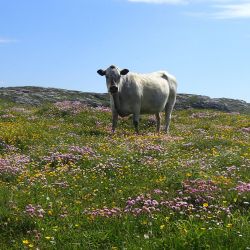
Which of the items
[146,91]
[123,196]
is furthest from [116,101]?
[123,196]

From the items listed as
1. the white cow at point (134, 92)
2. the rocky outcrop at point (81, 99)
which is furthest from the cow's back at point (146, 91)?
the rocky outcrop at point (81, 99)

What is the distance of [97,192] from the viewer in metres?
11.0

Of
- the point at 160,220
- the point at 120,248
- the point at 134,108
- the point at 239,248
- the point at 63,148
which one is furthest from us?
the point at 134,108

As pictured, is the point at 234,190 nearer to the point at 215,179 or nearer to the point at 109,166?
the point at 215,179

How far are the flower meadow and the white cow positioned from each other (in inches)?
212

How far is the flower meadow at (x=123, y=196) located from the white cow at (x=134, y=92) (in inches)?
212

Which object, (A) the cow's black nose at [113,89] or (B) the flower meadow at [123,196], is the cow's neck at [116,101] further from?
(B) the flower meadow at [123,196]

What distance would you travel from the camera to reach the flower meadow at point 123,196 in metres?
7.69

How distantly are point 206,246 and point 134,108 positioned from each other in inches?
659

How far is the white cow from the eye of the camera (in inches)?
861

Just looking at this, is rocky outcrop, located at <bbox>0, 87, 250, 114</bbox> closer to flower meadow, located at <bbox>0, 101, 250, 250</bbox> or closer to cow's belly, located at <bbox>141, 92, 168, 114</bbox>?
cow's belly, located at <bbox>141, 92, 168, 114</bbox>

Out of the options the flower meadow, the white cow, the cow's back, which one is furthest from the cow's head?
the flower meadow

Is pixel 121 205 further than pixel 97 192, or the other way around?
pixel 97 192

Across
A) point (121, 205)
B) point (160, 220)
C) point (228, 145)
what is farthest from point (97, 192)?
point (228, 145)
